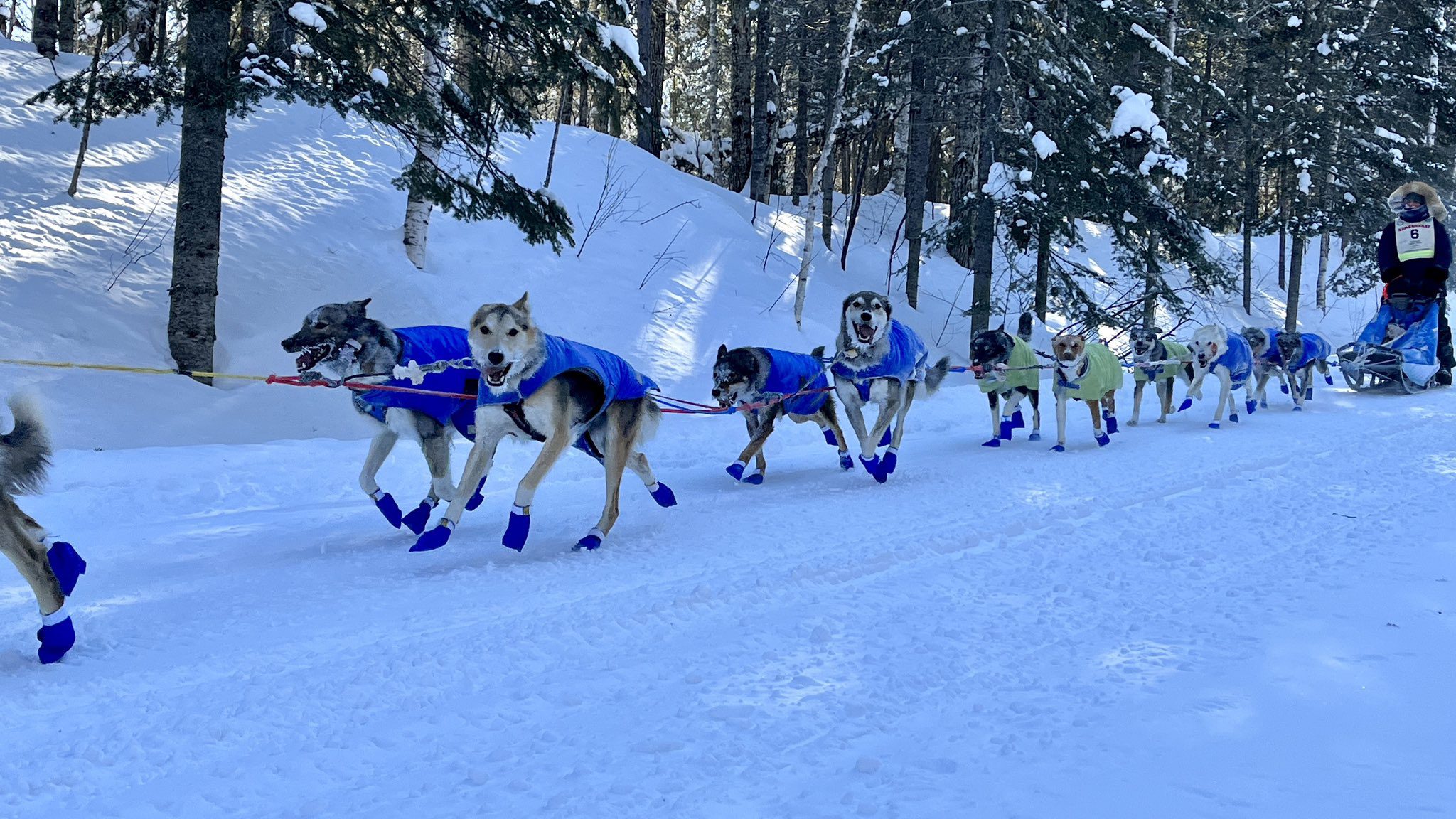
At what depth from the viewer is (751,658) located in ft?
12.3

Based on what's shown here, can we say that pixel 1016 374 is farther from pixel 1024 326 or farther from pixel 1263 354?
pixel 1263 354

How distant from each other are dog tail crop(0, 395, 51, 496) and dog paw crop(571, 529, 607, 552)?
2562 mm

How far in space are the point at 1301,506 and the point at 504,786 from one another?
18.0 ft

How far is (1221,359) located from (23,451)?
38.0ft

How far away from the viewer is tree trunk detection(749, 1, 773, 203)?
20484mm

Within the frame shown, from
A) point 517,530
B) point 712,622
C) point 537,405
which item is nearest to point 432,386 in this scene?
point 537,405

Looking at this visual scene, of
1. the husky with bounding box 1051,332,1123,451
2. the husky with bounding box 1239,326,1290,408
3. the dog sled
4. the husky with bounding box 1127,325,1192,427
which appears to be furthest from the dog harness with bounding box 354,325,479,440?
the dog sled

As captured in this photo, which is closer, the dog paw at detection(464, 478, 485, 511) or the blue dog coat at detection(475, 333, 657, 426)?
the blue dog coat at detection(475, 333, 657, 426)

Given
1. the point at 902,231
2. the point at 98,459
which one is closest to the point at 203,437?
the point at 98,459

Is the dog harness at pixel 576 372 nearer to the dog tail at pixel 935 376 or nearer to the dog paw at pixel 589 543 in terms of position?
the dog paw at pixel 589 543

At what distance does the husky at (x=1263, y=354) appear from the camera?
507 inches

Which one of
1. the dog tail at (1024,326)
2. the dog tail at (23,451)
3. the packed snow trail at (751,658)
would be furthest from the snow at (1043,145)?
the dog tail at (23,451)

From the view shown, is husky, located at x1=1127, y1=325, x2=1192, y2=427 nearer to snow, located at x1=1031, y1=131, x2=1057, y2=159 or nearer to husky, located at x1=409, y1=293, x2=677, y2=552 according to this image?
snow, located at x1=1031, y1=131, x2=1057, y2=159

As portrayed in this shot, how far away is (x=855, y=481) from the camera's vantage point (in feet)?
26.1
